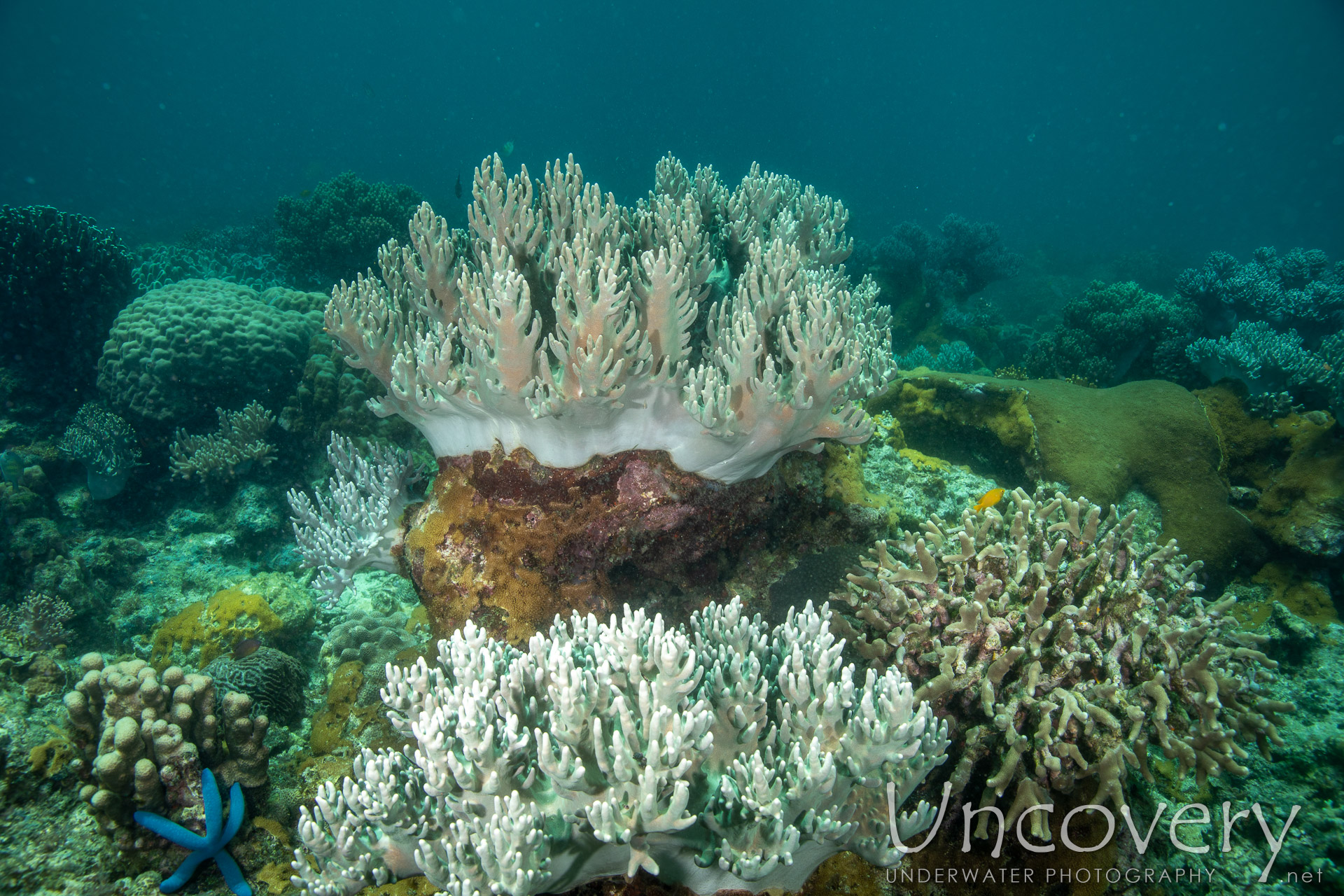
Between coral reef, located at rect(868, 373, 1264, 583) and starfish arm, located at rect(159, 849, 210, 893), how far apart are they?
6.94 metres

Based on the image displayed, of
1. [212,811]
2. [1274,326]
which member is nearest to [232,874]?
[212,811]

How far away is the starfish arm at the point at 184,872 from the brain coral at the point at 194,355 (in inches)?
276

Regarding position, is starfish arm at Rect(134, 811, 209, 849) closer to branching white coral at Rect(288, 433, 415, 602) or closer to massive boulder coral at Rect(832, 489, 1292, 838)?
branching white coral at Rect(288, 433, 415, 602)

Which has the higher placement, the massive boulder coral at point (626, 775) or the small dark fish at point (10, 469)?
the small dark fish at point (10, 469)

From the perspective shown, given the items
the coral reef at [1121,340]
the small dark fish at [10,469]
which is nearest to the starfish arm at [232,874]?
the small dark fish at [10,469]

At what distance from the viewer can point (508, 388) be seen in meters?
3.38

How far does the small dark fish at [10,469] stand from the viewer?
24.0 ft

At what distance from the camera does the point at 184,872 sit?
2.78 meters

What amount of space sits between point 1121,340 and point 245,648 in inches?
524

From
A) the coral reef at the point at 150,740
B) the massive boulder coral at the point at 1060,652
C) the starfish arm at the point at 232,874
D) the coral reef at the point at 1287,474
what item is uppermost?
the coral reef at the point at 1287,474

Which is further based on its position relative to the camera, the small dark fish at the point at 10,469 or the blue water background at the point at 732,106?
the blue water background at the point at 732,106

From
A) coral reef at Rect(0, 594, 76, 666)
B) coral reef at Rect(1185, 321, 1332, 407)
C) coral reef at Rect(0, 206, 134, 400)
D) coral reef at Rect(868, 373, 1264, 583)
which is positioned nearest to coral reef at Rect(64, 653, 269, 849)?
coral reef at Rect(0, 594, 76, 666)

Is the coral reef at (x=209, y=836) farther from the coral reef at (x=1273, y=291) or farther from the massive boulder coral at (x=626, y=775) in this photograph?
the coral reef at (x=1273, y=291)

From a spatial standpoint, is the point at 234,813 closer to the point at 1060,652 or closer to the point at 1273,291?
the point at 1060,652
